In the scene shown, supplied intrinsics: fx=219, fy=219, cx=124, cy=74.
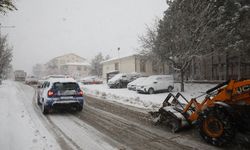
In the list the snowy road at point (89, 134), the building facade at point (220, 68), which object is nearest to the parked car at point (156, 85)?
the building facade at point (220, 68)

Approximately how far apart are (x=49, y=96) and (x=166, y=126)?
221 inches

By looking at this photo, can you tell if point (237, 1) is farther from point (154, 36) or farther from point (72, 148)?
point (72, 148)

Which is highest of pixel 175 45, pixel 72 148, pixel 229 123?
pixel 175 45

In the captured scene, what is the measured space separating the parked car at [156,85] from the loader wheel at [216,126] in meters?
13.5

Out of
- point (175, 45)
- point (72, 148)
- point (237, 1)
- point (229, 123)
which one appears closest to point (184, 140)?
point (229, 123)

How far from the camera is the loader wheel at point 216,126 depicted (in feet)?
18.1

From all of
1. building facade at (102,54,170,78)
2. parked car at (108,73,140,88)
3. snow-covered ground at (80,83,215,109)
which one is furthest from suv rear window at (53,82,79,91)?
building facade at (102,54,170,78)

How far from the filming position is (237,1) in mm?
18125

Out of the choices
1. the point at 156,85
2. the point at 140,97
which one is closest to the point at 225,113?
the point at 140,97

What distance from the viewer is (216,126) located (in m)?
5.85

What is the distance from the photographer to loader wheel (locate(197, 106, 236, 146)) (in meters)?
5.53

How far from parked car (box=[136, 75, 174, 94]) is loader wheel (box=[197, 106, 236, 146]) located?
13475mm

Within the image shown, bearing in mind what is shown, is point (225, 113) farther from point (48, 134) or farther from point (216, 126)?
point (48, 134)

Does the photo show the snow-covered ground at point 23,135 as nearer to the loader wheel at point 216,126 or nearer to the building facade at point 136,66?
the loader wheel at point 216,126
